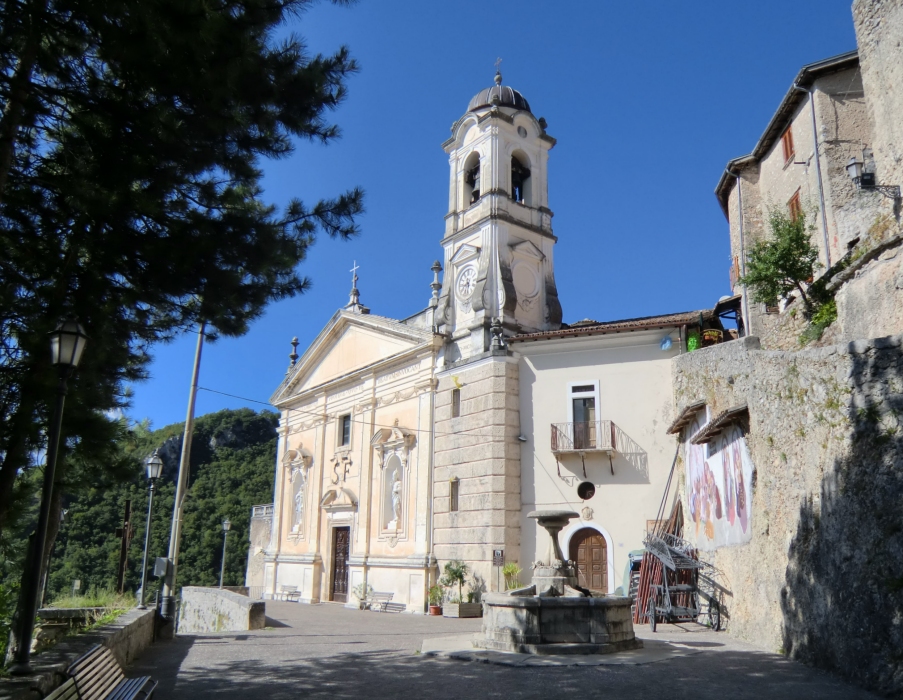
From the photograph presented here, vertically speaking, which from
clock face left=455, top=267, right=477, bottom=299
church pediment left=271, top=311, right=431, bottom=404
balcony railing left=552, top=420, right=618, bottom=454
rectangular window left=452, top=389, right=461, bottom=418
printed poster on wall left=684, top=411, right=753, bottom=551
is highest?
clock face left=455, top=267, right=477, bottom=299

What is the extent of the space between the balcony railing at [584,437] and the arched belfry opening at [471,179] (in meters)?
8.69

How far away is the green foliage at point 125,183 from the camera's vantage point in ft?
19.9

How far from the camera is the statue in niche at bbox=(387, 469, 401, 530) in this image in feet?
79.3

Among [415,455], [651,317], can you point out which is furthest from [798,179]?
[415,455]

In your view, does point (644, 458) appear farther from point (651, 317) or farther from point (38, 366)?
point (38, 366)

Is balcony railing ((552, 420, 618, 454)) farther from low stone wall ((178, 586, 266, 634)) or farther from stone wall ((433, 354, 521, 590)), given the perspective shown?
low stone wall ((178, 586, 266, 634))

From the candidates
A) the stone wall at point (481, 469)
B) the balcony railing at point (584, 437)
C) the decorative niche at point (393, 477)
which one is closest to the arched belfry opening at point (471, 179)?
the stone wall at point (481, 469)

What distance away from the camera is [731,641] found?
40.9ft

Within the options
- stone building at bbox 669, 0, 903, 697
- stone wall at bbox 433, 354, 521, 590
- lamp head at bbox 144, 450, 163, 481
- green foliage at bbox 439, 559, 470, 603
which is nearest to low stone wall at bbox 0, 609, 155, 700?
lamp head at bbox 144, 450, 163, 481

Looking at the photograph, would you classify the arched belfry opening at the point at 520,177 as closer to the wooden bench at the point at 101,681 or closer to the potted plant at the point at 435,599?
the potted plant at the point at 435,599

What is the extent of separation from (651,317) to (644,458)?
4.74 meters

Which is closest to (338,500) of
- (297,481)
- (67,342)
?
(297,481)

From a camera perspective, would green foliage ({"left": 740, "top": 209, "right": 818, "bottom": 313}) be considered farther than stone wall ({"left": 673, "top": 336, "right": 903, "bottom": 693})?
Yes

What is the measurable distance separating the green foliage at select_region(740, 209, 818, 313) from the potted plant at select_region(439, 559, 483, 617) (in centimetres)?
1048
